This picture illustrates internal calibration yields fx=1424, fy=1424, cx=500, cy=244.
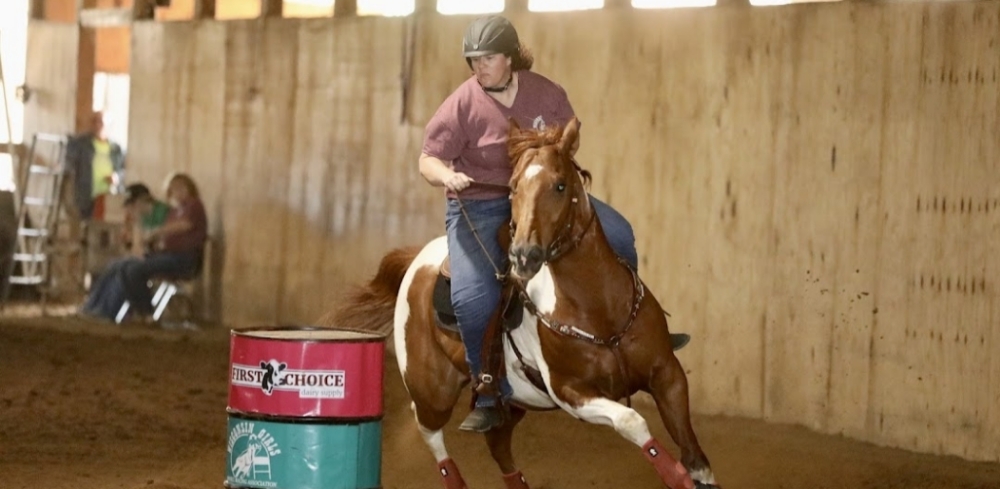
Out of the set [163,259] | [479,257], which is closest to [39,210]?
[163,259]

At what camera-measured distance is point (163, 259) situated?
38.0ft

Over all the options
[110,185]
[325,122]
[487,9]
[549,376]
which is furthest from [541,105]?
[110,185]

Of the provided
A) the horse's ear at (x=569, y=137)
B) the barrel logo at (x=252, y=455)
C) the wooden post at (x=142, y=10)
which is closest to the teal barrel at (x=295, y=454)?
the barrel logo at (x=252, y=455)

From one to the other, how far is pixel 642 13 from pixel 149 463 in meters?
3.77

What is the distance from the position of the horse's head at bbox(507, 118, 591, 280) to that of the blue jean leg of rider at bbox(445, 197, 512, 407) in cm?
50

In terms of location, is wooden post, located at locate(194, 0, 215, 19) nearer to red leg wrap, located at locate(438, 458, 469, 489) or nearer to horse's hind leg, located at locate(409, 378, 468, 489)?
horse's hind leg, located at locate(409, 378, 468, 489)

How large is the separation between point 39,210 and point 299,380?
950 cm

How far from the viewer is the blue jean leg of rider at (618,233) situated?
5.36m

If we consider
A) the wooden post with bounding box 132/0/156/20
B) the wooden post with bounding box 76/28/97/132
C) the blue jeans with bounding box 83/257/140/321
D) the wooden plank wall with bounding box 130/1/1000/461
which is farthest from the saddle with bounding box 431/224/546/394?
the wooden post with bounding box 76/28/97/132

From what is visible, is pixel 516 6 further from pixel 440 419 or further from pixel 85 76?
pixel 85 76

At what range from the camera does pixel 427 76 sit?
977 centimetres

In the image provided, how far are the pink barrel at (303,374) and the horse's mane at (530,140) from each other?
835 mm

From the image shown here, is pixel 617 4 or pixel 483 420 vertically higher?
pixel 617 4

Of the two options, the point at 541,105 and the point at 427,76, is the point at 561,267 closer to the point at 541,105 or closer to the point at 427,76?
the point at 541,105
